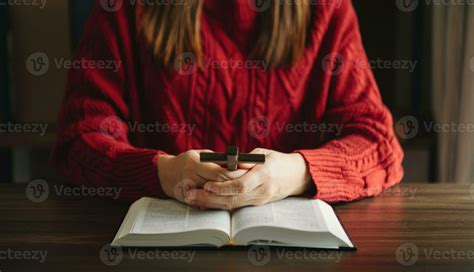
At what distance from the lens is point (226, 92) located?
61.8 inches

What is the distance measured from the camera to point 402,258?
40.3 inches

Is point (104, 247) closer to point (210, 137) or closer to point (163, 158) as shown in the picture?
point (163, 158)

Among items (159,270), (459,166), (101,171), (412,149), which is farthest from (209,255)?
(412,149)

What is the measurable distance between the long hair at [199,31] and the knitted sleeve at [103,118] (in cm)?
7

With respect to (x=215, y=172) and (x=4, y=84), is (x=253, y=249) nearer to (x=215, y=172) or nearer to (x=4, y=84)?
(x=215, y=172)

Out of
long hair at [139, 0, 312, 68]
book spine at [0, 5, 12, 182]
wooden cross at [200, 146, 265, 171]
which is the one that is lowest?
book spine at [0, 5, 12, 182]

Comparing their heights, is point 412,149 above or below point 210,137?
below

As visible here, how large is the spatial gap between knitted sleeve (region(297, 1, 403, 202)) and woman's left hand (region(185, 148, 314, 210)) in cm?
5

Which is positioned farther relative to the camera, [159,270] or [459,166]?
[459,166]

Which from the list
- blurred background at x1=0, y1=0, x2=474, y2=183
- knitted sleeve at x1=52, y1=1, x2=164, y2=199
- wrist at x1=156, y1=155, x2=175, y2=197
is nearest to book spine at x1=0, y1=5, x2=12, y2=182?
blurred background at x1=0, y1=0, x2=474, y2=183

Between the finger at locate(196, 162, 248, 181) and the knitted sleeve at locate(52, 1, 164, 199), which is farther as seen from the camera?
the knitted sleeve at locate(52, 1, 164, 199)

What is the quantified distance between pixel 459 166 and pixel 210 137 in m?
0.95

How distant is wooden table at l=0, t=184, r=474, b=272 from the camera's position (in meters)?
1.00

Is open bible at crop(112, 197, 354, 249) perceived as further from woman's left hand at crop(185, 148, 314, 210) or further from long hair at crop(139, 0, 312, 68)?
long hair at crop(139, 0, 312, 68)
